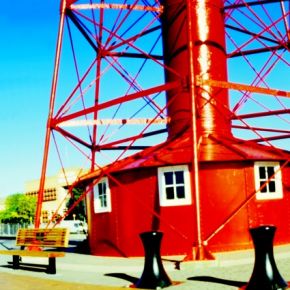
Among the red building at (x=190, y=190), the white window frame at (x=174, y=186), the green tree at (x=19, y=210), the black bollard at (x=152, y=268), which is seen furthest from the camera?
the green tree at (x=19, y=210)

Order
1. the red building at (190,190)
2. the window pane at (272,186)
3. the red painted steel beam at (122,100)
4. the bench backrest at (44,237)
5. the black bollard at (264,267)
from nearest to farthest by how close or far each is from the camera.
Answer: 1. the black bollard at (264,267)
2. the bench backrest at (44,237)
3. the red painted steel beam at (122,100)
4. the red building at (190,190)
5. the window pane at (272,186)

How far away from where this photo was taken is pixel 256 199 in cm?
1285

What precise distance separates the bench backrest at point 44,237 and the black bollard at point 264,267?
5227mm

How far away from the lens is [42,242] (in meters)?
11.8

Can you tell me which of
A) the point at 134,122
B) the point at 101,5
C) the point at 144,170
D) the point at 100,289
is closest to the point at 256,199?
the point at 144,170

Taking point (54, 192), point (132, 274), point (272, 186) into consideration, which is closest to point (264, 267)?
point (132, 274)

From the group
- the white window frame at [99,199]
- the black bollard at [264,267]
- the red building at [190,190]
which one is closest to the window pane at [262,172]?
the red building at [190,190]

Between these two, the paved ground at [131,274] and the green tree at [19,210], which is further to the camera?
the green tree at [19,210]

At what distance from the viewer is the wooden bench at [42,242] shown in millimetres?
10351

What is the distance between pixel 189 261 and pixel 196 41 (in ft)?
26.6

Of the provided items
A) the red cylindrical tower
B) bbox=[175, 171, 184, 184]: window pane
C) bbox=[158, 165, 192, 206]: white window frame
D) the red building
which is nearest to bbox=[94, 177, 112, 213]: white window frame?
the red building

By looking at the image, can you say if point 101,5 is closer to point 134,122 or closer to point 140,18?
point 140,18

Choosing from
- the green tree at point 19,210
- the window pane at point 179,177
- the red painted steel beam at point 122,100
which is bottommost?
the green tree at point 19,210

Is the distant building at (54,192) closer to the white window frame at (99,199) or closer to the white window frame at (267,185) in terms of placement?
the white window frame at (99,199)
